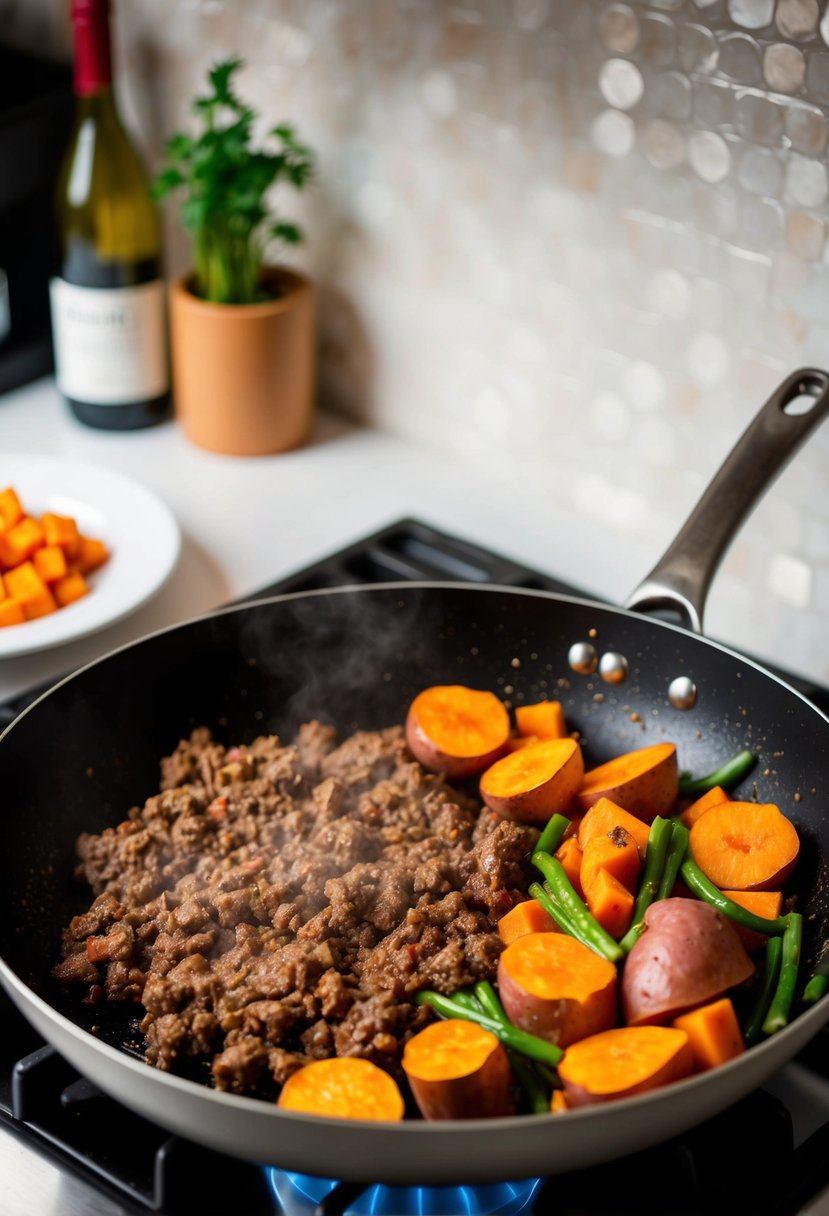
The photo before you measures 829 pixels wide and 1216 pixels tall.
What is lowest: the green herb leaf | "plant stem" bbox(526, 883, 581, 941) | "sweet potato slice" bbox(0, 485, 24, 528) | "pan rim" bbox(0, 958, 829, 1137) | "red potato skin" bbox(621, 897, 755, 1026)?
"plant stem" bbox(526, 883, 581, 941)

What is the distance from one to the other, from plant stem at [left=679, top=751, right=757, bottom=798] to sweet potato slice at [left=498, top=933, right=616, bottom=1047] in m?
0.30

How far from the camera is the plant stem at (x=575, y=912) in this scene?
0.99 meters

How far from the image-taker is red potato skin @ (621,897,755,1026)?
921 millimetres

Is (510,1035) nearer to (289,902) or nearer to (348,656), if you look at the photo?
(289,902)

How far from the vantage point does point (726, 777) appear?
4.02ft

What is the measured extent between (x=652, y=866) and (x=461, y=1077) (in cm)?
27

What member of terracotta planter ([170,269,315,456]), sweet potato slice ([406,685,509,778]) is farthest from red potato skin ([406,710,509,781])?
terracotta planter ([170,269,315,456])

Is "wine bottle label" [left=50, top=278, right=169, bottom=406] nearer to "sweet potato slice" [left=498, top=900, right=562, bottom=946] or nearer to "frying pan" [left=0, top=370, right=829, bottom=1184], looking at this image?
"frying pan" [left=0, top=370, right=829, bottom=1184]

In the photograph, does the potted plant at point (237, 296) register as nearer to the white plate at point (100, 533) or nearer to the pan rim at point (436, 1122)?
the white plate at point (100, 533)

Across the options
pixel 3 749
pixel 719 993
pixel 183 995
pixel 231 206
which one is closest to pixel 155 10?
pixel 231 206

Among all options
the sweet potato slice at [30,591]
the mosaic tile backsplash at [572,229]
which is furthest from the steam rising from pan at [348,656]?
the mosaic tile backsplash at [572,229]

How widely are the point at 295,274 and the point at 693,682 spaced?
0.80m

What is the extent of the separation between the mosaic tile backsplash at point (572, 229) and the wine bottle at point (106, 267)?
18cm

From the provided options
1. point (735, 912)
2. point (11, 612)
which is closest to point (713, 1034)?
point (735, 912)
